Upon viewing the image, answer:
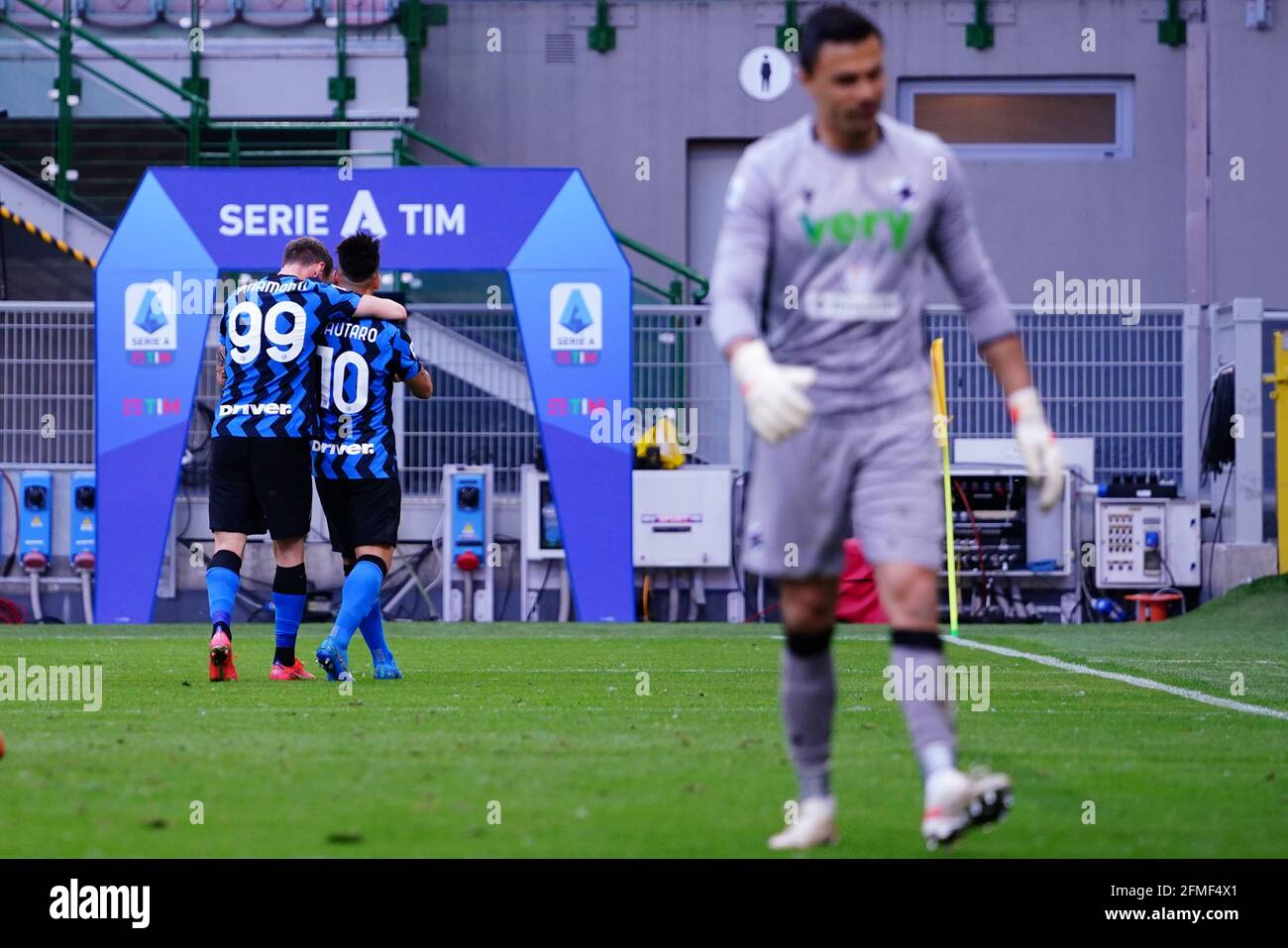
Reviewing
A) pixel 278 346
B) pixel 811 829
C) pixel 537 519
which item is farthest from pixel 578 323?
pixel 811 829

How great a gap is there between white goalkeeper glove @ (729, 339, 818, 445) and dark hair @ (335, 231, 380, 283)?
5.08m

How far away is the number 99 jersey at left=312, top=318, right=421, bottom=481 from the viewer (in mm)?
9391

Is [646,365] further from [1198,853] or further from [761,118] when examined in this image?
[1198,853]

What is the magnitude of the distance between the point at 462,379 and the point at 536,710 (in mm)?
10773

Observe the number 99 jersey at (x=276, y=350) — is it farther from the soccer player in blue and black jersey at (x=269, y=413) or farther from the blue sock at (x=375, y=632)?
the blue sock at (x=375, y=632)

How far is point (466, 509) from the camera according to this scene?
59.4 ft

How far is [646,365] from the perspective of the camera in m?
18.4

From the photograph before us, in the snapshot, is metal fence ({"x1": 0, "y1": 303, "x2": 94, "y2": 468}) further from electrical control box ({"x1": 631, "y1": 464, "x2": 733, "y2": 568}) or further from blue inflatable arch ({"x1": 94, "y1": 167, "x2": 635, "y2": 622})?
electrical control box ({"x1": 631, "y1": 464, "x2": 733, "y2": 568})

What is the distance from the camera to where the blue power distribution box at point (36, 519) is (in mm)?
18016

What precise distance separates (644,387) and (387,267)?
8.79ft

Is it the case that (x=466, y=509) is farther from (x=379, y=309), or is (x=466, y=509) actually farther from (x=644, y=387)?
(x=379, y=309)

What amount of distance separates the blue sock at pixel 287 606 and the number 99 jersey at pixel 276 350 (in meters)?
0.72

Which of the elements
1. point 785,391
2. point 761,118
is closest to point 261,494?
point 785,391
